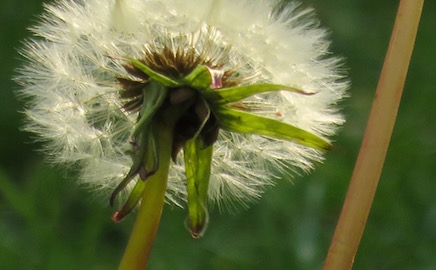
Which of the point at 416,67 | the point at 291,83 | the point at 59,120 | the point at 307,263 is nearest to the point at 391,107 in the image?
the point at 291,83

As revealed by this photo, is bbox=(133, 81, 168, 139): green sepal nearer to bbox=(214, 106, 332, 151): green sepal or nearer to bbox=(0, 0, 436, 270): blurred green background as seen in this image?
→ bbox=(214, 106, 332, 151): green sepal

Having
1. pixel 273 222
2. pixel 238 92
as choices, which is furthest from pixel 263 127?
pixel 273 222

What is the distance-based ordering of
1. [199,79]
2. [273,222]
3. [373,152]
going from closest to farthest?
[373,152] < [199,79] < [273,222]

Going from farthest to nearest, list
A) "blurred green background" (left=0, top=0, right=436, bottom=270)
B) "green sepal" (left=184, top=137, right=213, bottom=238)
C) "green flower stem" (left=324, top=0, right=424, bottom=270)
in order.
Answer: "blurred green background" (left=0, top=0, right=436, bottom=270) < "green sepal" (left=184, top=137, right=213, bottom=238) < "green flower stem" (left=324, top=0, right=424, bottom=270)

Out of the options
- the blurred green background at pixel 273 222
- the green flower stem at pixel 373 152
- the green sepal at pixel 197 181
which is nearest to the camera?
the green flower stem at pixel 373 152

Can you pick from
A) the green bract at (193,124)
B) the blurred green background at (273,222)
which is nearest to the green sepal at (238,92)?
the green bract at (193,124)

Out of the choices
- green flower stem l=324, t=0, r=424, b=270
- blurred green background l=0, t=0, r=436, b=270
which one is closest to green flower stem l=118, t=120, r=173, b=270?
green flower stem l=324, t=0, r=424, b=270

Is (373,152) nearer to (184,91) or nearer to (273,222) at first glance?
(184,91)

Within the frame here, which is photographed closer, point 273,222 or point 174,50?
point 174,50

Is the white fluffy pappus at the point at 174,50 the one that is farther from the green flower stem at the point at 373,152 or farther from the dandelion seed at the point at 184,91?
the green flower stem at the point at 373,152
